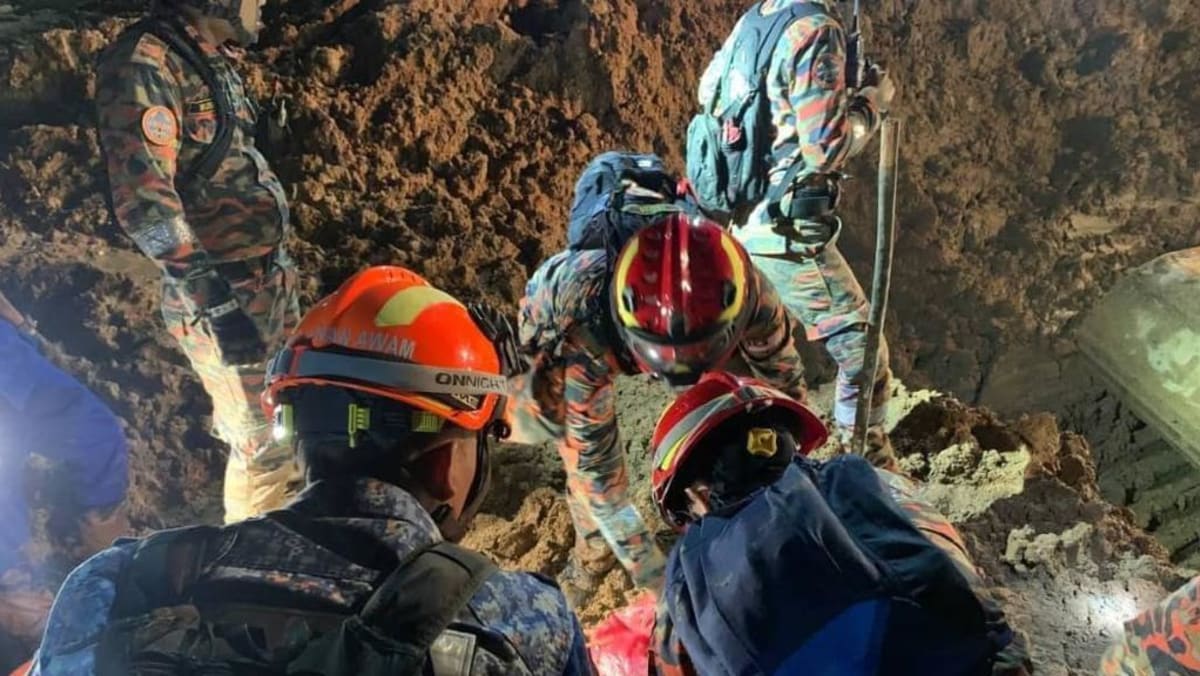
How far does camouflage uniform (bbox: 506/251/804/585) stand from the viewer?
8.18ft

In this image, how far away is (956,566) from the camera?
109 centimetres

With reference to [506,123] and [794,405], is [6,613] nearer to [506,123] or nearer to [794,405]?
[794,405]

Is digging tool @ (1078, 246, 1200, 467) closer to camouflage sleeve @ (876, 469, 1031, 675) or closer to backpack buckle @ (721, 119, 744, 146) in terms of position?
backpack buckle @ (721, 119, 744, 146)

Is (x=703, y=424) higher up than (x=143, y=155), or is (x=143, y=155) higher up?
(x=143, y=155)

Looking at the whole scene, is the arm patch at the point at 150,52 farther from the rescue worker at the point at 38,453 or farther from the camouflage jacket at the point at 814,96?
the camouflage jacket at the point at 814,96

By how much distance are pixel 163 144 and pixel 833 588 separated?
74.4 inches

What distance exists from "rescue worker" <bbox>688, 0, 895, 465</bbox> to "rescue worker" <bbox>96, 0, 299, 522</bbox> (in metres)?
1.35

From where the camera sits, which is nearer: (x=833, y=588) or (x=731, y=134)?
(x=833, y=588)

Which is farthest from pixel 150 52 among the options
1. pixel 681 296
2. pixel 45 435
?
pixel 681 296

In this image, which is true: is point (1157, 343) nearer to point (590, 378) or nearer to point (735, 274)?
point (735, 274)

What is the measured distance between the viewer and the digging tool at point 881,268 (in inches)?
101

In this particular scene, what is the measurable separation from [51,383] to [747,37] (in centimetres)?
212

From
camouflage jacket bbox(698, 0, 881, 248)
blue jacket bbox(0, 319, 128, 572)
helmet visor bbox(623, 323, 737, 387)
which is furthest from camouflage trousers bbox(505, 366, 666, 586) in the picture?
blue jacket bbox(0, 319, 128, 572)

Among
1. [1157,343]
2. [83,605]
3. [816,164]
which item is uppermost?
[816,164]
